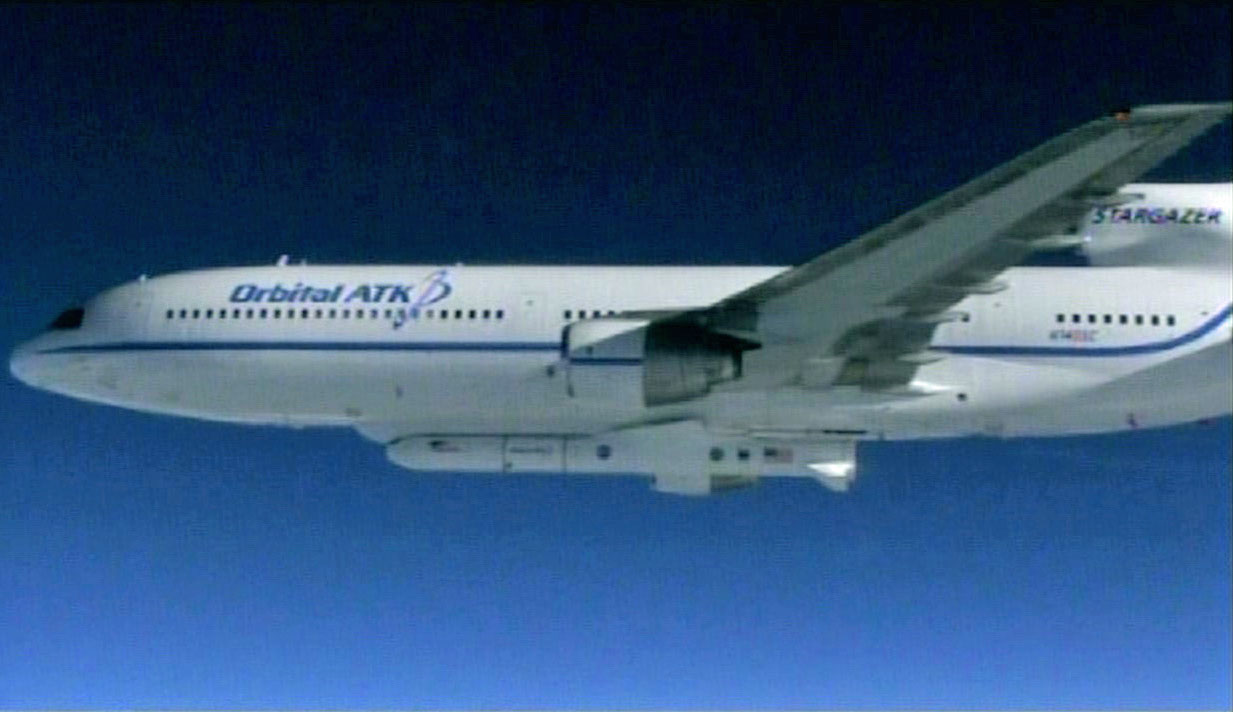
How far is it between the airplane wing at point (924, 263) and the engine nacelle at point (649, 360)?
32 cm

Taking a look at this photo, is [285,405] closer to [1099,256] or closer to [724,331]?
[724,331]

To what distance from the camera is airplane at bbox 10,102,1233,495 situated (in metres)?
30.3

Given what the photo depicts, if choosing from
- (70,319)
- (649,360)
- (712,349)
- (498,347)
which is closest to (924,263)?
(712,349)

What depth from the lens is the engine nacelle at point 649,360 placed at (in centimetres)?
3042

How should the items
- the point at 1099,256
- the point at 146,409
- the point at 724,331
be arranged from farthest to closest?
the point at 146,409
the point at 1099,256
the point at 724,331

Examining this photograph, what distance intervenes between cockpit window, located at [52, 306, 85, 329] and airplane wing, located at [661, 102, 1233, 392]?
1377 centimetres

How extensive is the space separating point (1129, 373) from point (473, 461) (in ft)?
39.8

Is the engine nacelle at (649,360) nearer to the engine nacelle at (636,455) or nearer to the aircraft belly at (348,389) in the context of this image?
the aircraft belly at (348,389)

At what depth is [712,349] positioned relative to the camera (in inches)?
1197

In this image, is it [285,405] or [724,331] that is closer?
[724,331]

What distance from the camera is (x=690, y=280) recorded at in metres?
34.6

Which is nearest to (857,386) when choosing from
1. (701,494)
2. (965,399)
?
(965,399)

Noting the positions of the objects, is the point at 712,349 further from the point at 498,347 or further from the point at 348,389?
the point at 348,389

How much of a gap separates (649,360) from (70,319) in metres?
13.8
